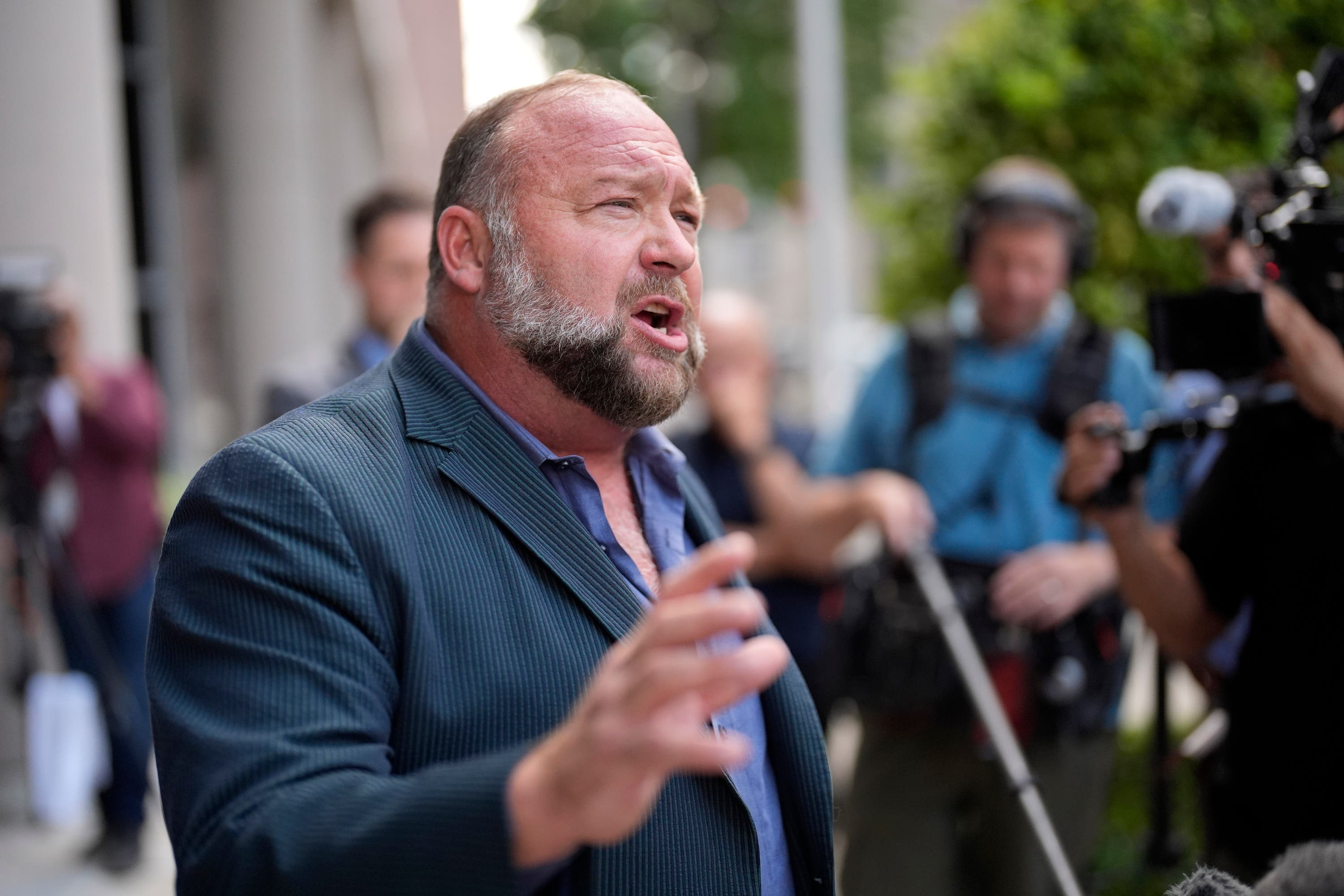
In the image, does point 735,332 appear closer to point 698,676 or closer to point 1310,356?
point 1310,356

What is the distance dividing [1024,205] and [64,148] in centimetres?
438

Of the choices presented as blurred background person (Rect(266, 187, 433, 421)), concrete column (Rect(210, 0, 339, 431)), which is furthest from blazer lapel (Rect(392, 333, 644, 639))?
concrete column (Rect(210, 0, 339, 431))

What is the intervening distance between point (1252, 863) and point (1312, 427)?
837 mm

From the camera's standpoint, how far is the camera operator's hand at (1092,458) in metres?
2.65

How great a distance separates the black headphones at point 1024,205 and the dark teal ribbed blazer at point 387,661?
237 cm

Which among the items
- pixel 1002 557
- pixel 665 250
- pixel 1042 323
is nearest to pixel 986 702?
pixel 1002 557

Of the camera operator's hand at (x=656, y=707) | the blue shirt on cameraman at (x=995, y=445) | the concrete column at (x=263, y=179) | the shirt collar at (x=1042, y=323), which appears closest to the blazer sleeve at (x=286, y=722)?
the camera operator's hand at (x=656, y=707)

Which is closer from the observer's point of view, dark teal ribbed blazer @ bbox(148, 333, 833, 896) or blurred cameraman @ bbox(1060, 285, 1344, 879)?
dark teal ribbed blazer @ bbox(148, 333, 833, 896)

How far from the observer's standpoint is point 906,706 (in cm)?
355

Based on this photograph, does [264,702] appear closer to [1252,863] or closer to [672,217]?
[672,217]

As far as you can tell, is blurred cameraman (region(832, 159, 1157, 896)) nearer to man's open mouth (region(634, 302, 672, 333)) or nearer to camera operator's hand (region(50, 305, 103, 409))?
man's open mouth (region(634, 302, 672, 333))

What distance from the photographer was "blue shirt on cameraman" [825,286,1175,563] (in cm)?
356

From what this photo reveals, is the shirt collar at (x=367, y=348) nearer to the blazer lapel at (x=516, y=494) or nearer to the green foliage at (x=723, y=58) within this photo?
the blazer lapel at (x=516, y=494)

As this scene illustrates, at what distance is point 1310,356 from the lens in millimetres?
2221
